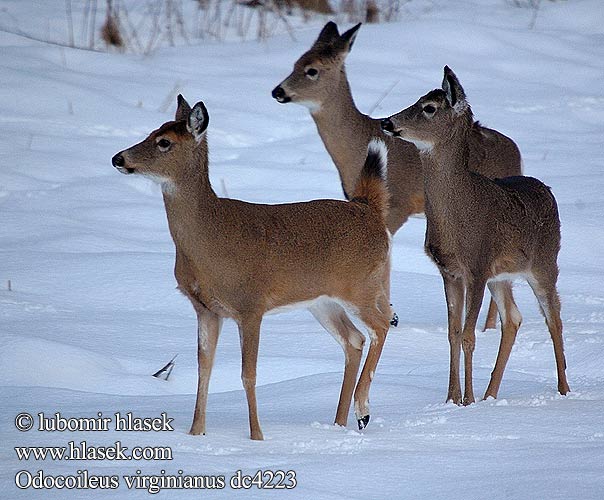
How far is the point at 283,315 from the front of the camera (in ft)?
26.8

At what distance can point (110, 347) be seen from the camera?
7.00m

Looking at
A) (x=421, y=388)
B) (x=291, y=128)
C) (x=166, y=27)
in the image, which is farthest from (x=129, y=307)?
(x=166, y=27)

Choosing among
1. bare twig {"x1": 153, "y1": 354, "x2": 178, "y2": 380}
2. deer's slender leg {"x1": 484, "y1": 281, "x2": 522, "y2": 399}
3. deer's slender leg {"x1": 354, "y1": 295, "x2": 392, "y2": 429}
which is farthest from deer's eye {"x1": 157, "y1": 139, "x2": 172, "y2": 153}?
deer's slender leg {"x1": 484, "y1": 281, "x2": 522, "y2": 399}

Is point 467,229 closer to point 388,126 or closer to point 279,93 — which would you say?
point 388,126

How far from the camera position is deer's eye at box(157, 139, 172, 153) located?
5.45 metres

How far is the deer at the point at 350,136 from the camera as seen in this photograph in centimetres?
862

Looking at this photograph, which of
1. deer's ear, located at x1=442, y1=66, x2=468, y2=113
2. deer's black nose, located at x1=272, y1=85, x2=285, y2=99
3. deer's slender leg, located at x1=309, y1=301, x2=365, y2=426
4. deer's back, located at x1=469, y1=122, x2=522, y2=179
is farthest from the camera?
deer's black nose, located at x1=272, y1=85, x2=285, y2=99

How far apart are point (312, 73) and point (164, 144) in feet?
13.1

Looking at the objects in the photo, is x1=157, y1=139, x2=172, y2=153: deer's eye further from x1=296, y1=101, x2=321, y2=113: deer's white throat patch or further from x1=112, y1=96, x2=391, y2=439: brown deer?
x1=296, y1=101, x2=321, y2=113: deer's white throat patch

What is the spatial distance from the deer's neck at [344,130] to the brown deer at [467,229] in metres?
2.53

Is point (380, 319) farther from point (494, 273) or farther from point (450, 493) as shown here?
point (450, 493)

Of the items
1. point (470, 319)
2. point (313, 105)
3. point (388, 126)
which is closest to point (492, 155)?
point (313, 105)

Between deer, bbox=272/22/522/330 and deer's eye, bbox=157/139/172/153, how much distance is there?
3.37 meters

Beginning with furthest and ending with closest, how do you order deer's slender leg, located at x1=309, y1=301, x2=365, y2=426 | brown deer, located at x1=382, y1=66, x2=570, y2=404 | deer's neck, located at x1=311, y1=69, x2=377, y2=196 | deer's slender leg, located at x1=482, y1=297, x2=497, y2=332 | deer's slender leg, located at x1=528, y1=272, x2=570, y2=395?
deer's neck, located at x1=311, y1=69, x2=377, y2=196, deer's slender leg, located at x1=482, y1=297, x2=497, y2=332, deer's slender leg, located at x1=528, y1=272, x2=570, y2=395, brown deer, located at x1=382, y1=66, x2=570, y2=404, deer's slender leg, located at x1=309, y1=301, x2=365, y2=426
